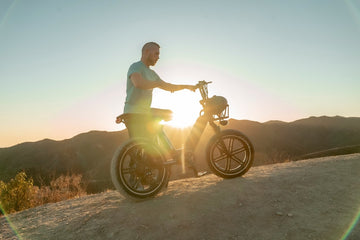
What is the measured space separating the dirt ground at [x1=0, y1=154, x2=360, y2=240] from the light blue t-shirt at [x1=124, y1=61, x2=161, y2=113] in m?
1.52

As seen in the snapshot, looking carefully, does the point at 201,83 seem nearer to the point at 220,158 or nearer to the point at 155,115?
the point at 155,115

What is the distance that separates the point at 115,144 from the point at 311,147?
6824 cm

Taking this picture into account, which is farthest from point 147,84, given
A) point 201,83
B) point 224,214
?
point 224,214

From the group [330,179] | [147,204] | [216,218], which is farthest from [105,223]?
[330,179]

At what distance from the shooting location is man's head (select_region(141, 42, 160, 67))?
4504 mm

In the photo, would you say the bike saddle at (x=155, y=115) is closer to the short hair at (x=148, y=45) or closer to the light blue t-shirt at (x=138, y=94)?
the light blue t-shirt at (x=138, y=94)

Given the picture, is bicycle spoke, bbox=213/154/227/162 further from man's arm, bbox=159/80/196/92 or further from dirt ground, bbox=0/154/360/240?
man's arm, bbox=159/80/196/92

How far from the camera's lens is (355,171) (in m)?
5.39

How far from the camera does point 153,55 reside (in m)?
4.52

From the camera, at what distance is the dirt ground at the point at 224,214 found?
132 inches

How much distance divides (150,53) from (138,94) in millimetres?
758

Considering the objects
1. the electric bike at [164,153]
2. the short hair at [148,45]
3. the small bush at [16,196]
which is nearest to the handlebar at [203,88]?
the electric bike at [164,153]

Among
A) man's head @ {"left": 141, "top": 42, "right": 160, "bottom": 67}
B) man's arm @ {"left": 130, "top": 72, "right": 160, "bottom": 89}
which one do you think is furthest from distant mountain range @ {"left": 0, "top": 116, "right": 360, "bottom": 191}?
man's arm @ {"left": 130, "top": 72, "right": 160, "bottom": 89}

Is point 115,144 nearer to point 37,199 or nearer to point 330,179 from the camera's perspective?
point 37,199
